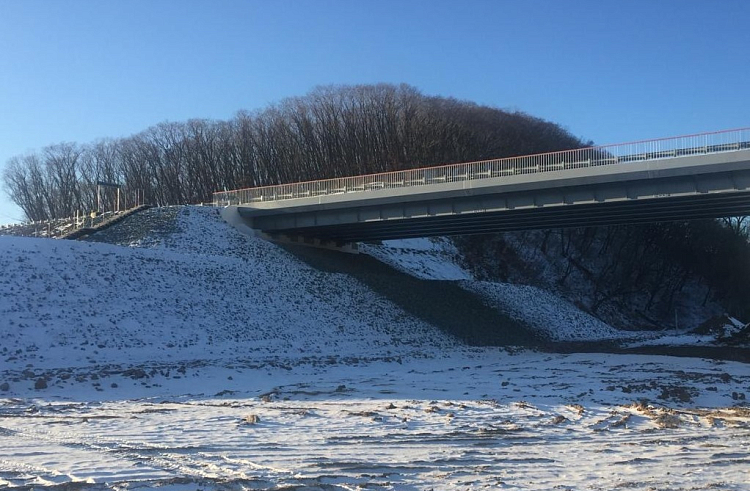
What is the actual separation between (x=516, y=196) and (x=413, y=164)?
112 ft

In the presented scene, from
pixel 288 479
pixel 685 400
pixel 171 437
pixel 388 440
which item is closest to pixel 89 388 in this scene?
pixel 171 437

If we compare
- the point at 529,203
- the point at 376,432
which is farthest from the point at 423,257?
the point at 376,432

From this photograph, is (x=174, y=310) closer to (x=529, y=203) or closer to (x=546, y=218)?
(x=529, y=203)

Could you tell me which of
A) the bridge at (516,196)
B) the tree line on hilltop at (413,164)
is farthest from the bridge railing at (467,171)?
the tree line on hilltop at (413,164)

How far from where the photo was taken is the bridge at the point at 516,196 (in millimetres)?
31375

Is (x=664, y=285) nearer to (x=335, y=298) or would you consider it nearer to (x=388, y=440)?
(x=335, y=298)

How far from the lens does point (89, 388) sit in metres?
17.1

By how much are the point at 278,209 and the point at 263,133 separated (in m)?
32.3

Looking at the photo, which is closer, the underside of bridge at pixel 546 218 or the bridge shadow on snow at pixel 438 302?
the underside of bridge at pixel 546 218

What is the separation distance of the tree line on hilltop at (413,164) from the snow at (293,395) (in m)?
36.4

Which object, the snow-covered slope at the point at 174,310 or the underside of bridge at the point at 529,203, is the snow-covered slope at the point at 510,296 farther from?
the snow-covered slope at the point at 174,310

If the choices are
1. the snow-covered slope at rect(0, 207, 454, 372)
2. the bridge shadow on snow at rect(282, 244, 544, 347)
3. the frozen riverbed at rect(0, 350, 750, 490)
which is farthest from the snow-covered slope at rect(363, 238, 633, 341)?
the frozen riverbed at rect(0, 350, 750, 490)

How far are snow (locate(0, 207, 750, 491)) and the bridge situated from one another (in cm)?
628

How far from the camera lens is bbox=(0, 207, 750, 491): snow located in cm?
895
